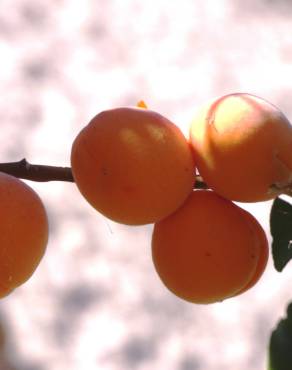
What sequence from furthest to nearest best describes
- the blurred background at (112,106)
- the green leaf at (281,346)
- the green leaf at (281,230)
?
the blurred background at (112,106) → the green leaf at (281,230) → the green leaf at (281,346)

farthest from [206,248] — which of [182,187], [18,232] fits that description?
[18,232]

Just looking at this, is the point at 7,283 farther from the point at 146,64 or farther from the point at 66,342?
the point at 146,64

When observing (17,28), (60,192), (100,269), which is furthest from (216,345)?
(17,28)

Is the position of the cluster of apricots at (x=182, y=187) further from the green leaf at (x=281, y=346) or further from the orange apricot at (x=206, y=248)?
the green leaf at (x=281, y=346)

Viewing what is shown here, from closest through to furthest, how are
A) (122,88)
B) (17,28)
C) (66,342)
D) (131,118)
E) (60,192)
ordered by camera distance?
(131,118)
(66,342)
(60,192)
(122,88)
(17,28)

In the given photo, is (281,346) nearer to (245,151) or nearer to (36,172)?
(245,151)

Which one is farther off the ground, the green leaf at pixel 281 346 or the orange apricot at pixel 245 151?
the orange apricot at pixel 245 151

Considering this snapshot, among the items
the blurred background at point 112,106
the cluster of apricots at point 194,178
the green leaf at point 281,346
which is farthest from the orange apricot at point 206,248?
the blurred background at point 112,106
